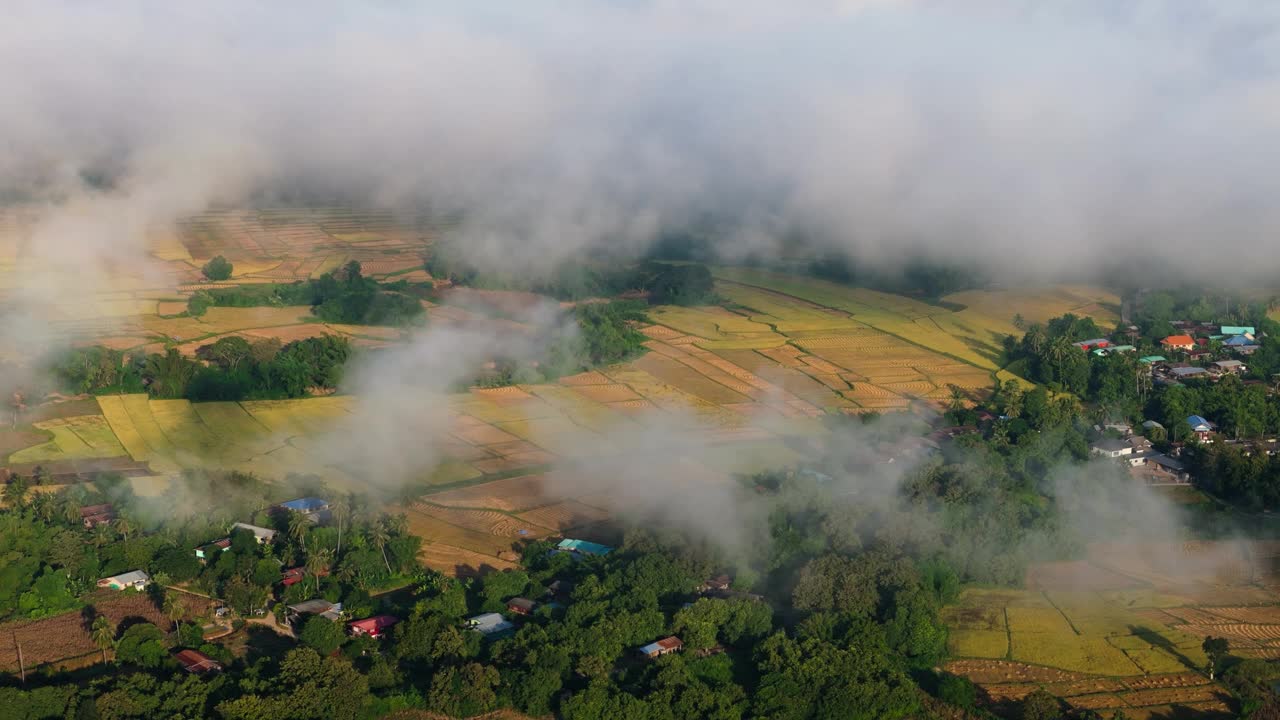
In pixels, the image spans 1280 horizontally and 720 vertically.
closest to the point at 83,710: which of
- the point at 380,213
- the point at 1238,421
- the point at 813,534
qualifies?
the point at 813,534

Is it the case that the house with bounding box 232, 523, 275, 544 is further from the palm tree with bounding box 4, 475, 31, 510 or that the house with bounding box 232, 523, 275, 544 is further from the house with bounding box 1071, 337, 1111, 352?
the house with bounding box 1071, 337, 1111, 352

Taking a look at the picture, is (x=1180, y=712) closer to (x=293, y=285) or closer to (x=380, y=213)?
(x=293, y=285)

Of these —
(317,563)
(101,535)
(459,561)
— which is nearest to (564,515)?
(459,561)

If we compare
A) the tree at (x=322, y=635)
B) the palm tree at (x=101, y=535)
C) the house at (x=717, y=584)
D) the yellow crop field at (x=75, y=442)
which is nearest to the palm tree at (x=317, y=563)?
the tree at (x=322, y=635)

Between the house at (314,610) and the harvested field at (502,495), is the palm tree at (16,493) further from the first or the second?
the harvested field at (502,495)

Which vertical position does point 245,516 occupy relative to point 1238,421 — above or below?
below

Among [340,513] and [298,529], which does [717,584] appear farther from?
[298,529]

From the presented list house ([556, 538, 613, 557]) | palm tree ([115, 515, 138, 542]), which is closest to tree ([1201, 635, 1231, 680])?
house ([556, 538, 613, 557])

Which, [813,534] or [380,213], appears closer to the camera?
[813,534]
